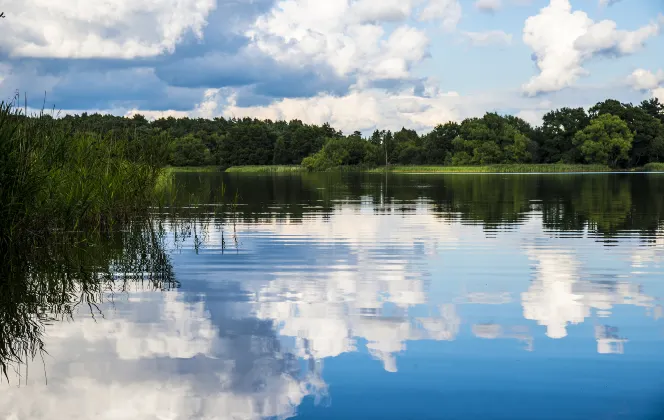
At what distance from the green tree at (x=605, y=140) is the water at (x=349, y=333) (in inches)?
4355

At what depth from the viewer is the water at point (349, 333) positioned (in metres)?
6.91

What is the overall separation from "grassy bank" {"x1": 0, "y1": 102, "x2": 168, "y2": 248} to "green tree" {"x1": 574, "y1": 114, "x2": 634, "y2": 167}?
111 m

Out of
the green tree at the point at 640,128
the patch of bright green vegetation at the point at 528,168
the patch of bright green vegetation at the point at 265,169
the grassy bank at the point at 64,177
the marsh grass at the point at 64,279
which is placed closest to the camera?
the marsh grass at the point at 64,279

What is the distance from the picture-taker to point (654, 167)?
124 m

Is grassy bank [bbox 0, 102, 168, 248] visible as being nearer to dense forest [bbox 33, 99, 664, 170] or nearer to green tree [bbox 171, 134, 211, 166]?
dense forest [bbox 33, 99, 664, 170]

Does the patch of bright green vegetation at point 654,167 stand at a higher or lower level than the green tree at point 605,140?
lower

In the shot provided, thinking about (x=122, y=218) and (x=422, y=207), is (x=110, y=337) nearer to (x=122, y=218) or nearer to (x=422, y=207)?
(x=122, y=218)

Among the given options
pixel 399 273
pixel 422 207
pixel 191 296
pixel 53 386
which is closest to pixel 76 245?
pixel 191 296

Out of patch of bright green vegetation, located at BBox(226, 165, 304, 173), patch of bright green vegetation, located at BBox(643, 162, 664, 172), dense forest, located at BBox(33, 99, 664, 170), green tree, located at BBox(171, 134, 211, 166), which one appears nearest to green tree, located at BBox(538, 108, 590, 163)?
dense forest, located at BBox(33, 99, 664, 170)

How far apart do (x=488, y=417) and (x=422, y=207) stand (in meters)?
26.5

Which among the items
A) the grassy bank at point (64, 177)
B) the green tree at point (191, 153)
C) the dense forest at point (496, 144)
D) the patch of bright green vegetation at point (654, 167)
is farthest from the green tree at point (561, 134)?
the grassy bank at point (64, 177)

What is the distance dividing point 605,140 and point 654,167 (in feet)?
33.2

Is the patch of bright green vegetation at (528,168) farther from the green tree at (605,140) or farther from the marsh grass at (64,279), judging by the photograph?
the marsh grass at (64,279)

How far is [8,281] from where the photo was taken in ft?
40.9
